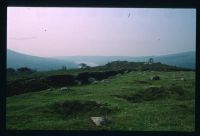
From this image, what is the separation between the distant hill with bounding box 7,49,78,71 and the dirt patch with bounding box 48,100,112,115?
3.51ft

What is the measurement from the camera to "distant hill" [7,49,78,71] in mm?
13555

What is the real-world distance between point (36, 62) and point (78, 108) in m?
1.79

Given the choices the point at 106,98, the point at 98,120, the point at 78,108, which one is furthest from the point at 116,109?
the point at 78,108

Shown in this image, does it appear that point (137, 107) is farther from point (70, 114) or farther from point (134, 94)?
point (70, 114)

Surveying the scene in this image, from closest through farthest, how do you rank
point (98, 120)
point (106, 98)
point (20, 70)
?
1. point (98, 120)
2. point (20, 70)
3. point (106, 98)

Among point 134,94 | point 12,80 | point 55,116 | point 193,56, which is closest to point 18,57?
point 12,80

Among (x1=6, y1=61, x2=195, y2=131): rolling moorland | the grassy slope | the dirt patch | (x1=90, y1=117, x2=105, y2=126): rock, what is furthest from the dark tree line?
(x1=90, y1=117, x2=105, y2=126): rock

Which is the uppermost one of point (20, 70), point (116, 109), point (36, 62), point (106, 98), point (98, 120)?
point (36, 62)

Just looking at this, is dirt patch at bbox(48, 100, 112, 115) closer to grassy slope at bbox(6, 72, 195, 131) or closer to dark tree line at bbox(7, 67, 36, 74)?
grassy slope at bbox(6, 72, 195, 131)

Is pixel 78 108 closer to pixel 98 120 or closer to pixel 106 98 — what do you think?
pixel 98 120

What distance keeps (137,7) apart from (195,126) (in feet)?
12.1

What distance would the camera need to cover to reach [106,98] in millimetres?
14016

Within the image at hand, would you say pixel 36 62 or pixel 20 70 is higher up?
pixel 36 62

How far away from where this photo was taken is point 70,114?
13.8m
